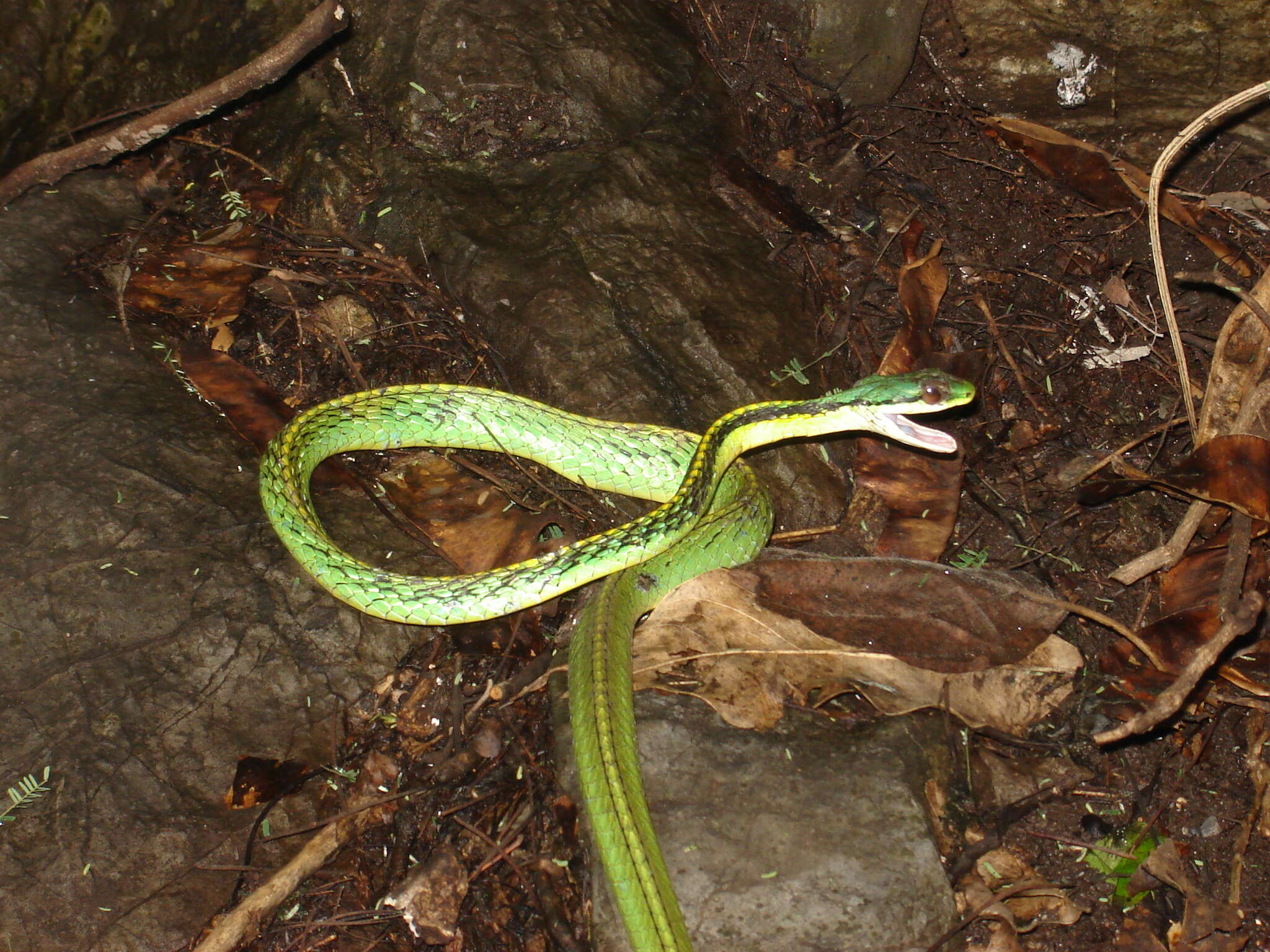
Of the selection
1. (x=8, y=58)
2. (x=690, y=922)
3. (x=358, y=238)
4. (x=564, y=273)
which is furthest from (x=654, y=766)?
(x=8, y=58)

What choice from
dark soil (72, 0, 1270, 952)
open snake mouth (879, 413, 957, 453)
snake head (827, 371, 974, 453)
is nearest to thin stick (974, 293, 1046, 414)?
dark soil (72, 0, 1270, 952)

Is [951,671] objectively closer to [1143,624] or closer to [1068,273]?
[1143,624]

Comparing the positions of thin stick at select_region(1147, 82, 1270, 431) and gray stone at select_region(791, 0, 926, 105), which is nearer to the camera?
thin stick at select_region(1147, 82, 1270, 431)

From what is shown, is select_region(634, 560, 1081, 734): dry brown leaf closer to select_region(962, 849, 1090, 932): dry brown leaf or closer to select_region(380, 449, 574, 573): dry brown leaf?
select_region(962, 849, 1090, 932): dry brown leaf

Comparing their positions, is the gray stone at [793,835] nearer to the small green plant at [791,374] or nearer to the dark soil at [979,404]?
the dark soil at [979,404]

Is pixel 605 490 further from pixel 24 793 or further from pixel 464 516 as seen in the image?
pixel 24 793
